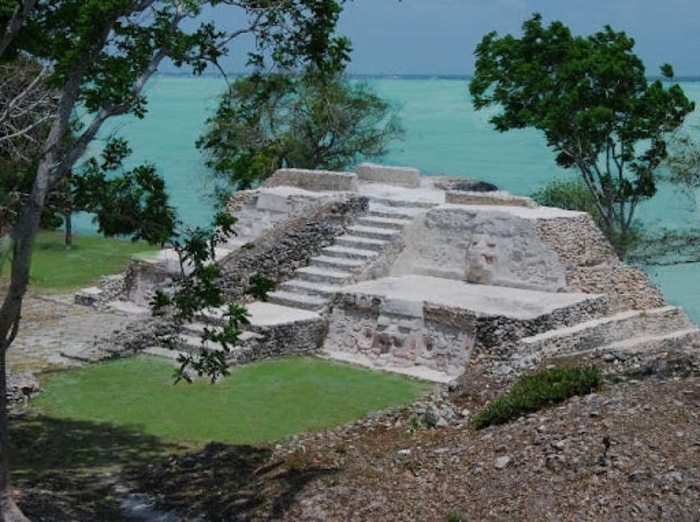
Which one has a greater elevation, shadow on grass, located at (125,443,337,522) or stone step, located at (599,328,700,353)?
stone step, located at (599,328,700,353)

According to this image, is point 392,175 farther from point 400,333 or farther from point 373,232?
point 400,333

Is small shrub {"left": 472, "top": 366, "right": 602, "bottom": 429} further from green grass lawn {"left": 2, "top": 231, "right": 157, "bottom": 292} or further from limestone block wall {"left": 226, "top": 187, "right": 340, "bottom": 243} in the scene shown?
green grass lawn {"left": 2, "top": 231, "right": 157, "bottom": 292}

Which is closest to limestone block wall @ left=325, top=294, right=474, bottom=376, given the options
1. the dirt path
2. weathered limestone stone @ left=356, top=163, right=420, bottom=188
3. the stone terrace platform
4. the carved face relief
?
the stone terrace platform

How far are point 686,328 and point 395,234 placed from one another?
4766 mm

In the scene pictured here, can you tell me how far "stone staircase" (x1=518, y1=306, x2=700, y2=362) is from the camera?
1464 cm

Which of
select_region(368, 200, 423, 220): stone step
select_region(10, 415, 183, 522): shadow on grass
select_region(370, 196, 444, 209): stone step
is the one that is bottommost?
select_region(10, 415, 183, 522): shadow on grass

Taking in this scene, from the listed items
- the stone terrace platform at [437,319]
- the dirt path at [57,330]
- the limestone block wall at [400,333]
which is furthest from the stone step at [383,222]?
the dirt path at [57,330]

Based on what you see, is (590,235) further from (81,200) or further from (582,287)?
(81,200)

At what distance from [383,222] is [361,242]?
64 centimetres

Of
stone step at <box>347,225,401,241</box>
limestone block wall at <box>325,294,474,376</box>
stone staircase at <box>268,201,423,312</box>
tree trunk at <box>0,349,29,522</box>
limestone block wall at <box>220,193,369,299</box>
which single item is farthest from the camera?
stone step at <box>347,225,401,241</box>

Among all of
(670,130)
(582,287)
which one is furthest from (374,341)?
(670,130)

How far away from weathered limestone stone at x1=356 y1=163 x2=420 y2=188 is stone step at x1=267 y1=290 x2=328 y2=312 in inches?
202

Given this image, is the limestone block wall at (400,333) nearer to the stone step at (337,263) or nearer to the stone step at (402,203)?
the stone step at (337,263)

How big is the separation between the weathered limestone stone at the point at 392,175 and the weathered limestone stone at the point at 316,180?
157cm
